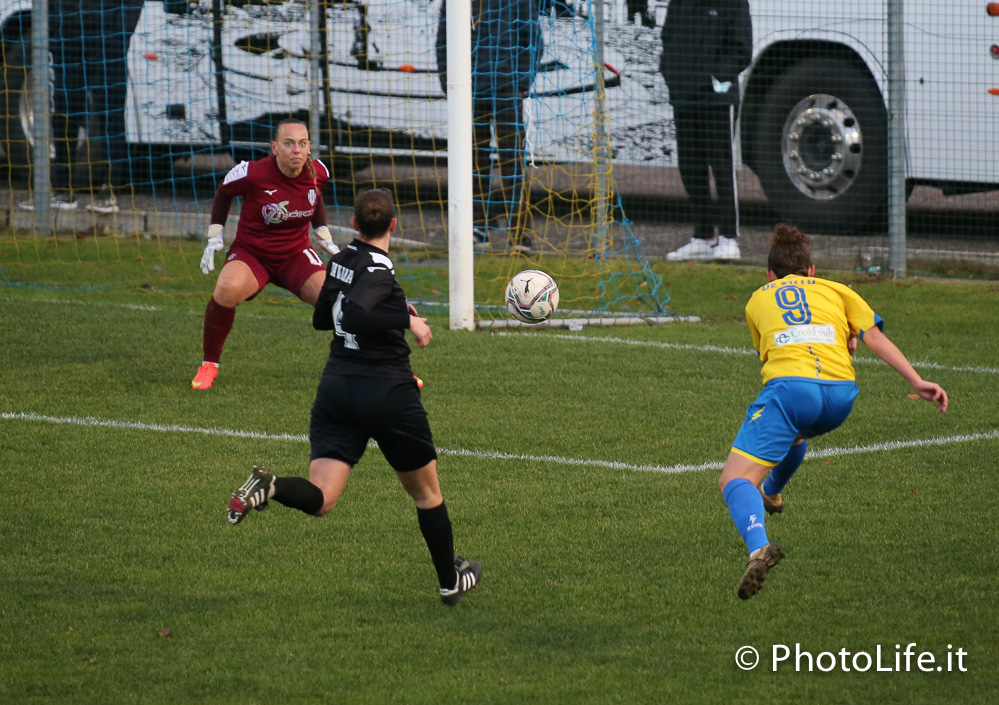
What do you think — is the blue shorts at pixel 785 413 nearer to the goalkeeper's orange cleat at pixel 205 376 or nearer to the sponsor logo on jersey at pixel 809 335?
the sponsor logo on jersey at pixel 809 335

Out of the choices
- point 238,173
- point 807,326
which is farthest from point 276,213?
point 807,326

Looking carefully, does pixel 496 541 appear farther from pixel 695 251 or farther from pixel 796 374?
pixel 695 251

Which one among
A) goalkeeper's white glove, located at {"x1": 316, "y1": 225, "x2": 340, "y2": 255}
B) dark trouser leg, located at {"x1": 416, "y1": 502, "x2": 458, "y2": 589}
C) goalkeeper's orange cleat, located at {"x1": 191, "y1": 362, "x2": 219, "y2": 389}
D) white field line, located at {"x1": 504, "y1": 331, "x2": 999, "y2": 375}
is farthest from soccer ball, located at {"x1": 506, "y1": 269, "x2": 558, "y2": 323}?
dark trouser leg, located at {"x1": 416, "y1": 502, "x2": 458, "y2": 589}

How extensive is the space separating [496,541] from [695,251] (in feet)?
28.0

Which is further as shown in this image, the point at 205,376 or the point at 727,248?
the point at 727,248

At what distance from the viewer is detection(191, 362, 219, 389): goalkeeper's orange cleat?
28.3 ft

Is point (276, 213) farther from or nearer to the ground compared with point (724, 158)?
nearer to the ground

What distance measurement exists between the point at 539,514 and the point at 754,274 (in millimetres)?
7532

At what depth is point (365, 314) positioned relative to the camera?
15.6 ft

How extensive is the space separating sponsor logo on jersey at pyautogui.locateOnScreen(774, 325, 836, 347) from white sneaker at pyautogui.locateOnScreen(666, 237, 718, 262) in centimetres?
869

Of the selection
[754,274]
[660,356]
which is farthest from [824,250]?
[660,356]

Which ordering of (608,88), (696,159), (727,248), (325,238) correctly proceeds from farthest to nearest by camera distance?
(608,88), (696,159), (727,248), (325,238)

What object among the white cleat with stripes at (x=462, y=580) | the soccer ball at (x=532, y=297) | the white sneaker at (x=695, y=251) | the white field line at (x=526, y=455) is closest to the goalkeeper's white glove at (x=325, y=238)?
the soccer ball at (x=532, y=297)

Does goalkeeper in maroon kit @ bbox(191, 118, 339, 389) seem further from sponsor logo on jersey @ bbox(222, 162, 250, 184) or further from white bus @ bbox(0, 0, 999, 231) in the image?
white bus @ bbox(0, 0, 999, 231)
